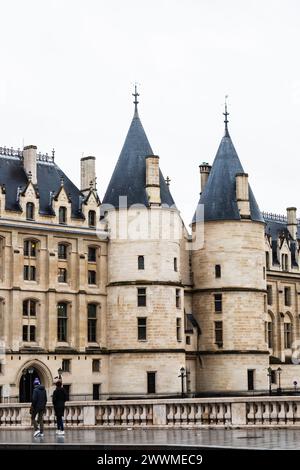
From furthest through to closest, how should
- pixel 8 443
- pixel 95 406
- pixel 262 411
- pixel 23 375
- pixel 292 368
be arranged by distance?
pixel 292 368
pixel 23 375
pixel 95 406
pixel 262 411
pixel 8 443

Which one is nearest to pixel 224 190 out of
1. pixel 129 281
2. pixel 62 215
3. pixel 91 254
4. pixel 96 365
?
pixel 129 281

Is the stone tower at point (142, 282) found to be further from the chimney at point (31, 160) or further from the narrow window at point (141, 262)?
the chimney at point (31, 160)

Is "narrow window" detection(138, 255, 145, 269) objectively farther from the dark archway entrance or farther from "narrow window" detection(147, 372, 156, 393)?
the dark archway entrance

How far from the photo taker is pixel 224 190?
85.6 metres

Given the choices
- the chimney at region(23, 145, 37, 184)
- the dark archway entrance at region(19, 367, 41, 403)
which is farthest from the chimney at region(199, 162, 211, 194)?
the dark archway entrance at region(19, 367, 41, 403)

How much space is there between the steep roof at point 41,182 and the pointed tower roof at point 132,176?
2754 mm

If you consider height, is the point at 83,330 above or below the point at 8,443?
above

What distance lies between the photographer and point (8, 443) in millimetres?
31016

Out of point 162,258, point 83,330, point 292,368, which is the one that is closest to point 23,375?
point 83,330

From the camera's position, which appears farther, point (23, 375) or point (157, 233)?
point (157, 233)

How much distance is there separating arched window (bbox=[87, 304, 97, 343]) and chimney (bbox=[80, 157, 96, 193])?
8900 mm

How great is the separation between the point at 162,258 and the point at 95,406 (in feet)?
121
